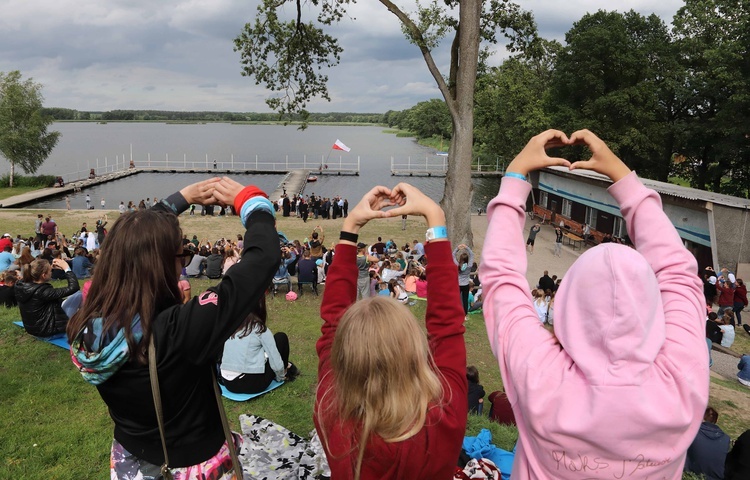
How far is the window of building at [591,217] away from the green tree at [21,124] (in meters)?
44.1

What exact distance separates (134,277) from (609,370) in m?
1.51

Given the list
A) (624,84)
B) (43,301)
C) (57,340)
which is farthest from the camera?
(624,84)

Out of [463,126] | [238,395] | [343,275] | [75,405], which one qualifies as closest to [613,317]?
[343,275]

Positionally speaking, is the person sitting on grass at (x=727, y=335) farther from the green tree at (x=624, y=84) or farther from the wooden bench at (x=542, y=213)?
the green tree at (x=624, y=84)

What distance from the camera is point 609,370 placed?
1234 millimetres

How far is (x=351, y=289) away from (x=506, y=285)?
65 cm

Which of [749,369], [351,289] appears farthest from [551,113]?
[351,289]

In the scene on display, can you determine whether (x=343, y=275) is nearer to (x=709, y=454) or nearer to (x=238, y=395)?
(x=238, y=395)

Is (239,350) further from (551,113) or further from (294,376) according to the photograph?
(551,113)

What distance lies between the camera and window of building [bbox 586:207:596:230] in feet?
82.0

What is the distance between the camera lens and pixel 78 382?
6.15 m

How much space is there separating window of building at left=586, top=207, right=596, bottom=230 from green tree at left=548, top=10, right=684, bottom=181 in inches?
262

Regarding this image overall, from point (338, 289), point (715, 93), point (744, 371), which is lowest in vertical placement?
point (744, 371)

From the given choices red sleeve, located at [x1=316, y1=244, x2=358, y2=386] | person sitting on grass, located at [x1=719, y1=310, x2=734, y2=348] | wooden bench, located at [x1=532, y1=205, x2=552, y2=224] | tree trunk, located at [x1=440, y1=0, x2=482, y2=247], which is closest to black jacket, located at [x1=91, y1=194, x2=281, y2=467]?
red sleeve, located at [x1=316, y1=244, x2=358, y2=386]
